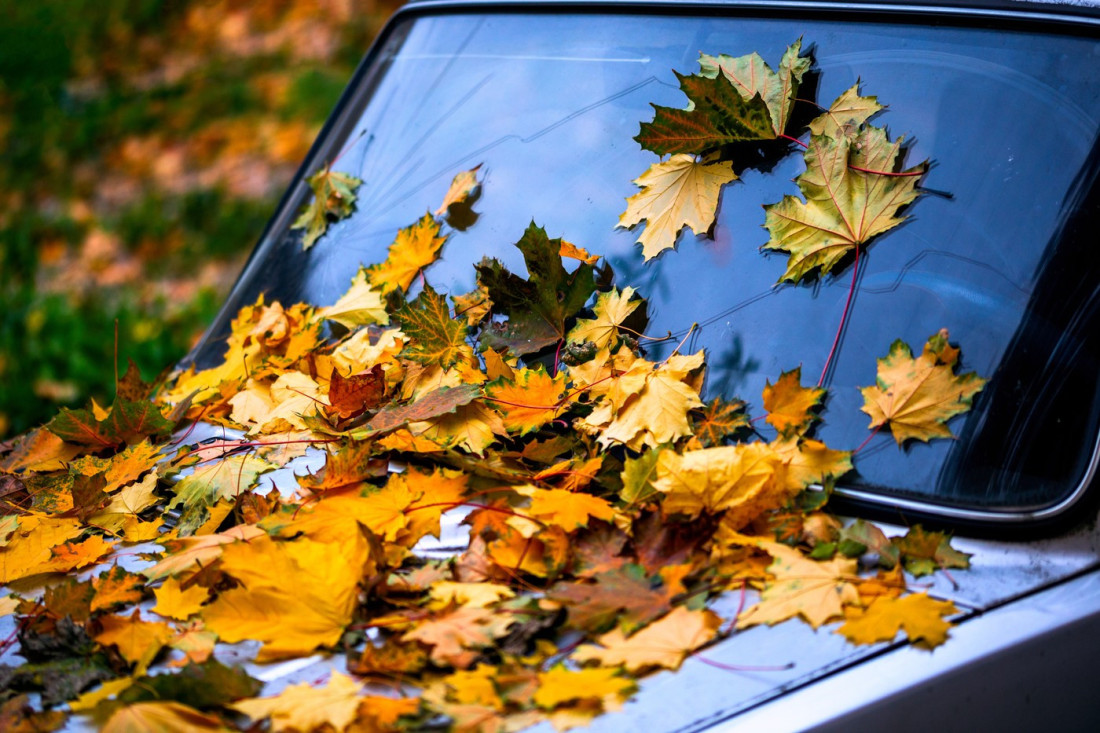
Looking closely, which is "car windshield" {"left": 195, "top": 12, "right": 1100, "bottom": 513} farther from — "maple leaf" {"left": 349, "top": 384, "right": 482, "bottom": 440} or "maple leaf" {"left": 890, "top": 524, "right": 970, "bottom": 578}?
"maple leaf" {"left": 349, "top": 384, "right": 482, "bottom": 440}

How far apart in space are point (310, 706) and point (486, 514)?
40cm

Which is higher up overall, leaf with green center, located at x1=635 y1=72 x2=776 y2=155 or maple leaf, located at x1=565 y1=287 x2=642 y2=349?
leaf with green center, located at x1=635 y1=72 x2=776 y2=155

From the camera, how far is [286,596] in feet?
4.27

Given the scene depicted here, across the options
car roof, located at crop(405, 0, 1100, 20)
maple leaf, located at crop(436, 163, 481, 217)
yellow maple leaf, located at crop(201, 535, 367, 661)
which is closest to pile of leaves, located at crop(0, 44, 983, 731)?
yellow maple leaf, located at crop(201, 535, 367, 661)

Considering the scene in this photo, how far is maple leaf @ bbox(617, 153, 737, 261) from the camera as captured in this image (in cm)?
174

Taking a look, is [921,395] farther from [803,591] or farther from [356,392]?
[356,392]

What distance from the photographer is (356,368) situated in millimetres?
1938


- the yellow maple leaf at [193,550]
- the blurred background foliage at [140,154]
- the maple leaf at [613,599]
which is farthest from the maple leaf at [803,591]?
the blurred background foliage at [140,154]

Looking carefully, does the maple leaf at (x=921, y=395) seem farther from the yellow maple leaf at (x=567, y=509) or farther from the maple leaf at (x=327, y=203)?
the maple leaf at (x=327, y=203)

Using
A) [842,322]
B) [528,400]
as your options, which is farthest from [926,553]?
[528,400]

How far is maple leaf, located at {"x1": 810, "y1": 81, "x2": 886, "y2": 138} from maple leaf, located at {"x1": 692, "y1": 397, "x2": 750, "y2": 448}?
496 millimetres

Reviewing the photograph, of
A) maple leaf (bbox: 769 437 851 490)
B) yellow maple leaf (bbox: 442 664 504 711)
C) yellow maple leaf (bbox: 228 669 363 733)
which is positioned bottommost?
yellow maple leaf (bbox: 228 669 363 733)

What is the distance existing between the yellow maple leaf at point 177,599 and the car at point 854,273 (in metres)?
0.22

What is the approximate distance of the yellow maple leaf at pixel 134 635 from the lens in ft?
4.23
